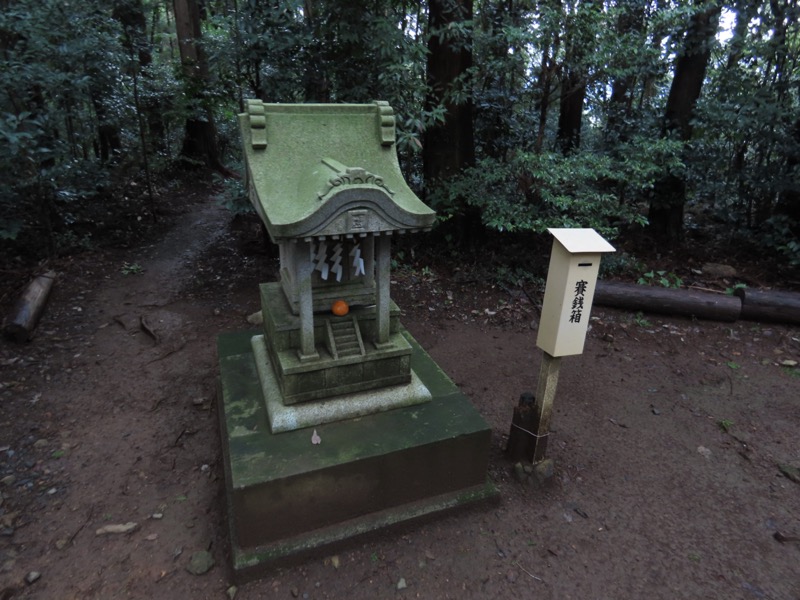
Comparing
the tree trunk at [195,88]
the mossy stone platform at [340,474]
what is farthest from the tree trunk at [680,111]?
the tree trunk at [195,88]

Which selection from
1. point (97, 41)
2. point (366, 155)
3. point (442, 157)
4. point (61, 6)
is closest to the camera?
point (366, 155)

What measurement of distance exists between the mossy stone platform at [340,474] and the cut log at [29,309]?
3.07m

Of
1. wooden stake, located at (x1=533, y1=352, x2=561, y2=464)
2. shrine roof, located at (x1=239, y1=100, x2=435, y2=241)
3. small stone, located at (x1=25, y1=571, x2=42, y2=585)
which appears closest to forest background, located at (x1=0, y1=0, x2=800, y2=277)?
shrine roof, located at (x1=239, y1=100, x2=435, y2=241)

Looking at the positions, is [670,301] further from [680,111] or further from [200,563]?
[200,563]

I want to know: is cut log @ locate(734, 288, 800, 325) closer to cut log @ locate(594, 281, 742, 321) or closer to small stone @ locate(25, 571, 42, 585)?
cut log @ locate(594, 281, 742, 321)

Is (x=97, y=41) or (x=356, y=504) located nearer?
(x=356, y=504)

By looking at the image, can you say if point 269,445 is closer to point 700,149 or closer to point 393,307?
point 393,307

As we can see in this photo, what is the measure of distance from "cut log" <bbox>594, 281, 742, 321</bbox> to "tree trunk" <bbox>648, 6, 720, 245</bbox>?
201 cm

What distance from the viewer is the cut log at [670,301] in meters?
6.00

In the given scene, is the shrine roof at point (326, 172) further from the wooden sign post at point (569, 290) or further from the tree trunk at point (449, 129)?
the tree trunk at point (449, 129)

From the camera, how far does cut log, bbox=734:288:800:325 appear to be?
588 cm

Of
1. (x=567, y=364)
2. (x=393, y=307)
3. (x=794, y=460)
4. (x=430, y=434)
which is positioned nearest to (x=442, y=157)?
(x=567, y=364)

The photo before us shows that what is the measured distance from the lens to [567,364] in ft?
17.1

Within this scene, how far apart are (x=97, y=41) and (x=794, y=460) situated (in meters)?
9.14
